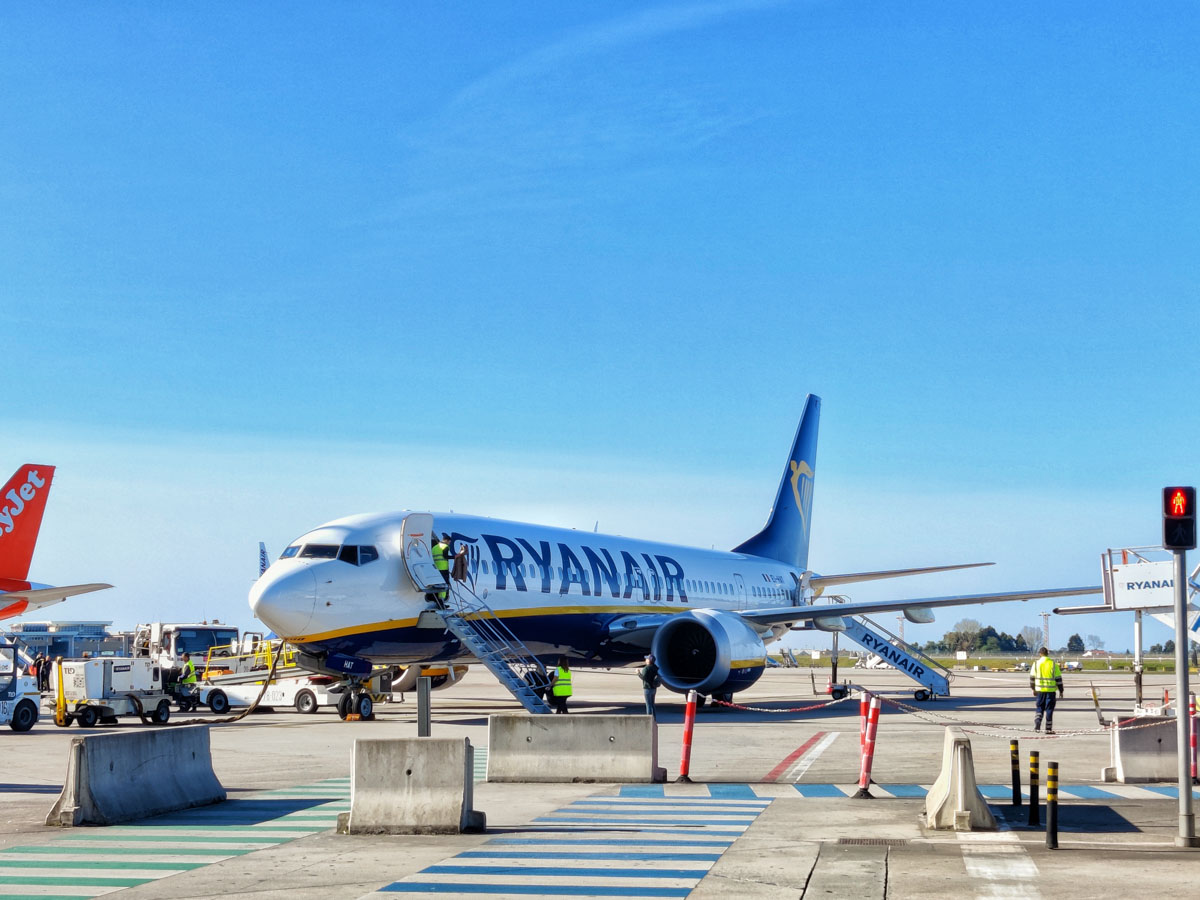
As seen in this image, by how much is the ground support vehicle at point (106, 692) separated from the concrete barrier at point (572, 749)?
13.1 metres

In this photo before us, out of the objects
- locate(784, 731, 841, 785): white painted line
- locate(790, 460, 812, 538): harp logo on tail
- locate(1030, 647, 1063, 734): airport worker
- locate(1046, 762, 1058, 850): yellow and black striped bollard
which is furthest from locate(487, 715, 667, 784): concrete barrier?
locate(790, 460, 812, 538): harp logo on tail

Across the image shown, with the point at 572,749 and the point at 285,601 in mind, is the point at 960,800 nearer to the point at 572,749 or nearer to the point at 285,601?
the point at 572,749

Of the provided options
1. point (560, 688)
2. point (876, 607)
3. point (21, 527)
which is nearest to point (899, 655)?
point (876, 607)

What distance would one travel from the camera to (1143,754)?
14.7 metres

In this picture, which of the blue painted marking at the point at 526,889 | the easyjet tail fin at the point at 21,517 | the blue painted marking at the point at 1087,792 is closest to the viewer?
the blue painted marking at the point at 526,889

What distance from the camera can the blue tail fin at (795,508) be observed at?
43.7 m

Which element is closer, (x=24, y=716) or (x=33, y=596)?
(x=24, y=716)

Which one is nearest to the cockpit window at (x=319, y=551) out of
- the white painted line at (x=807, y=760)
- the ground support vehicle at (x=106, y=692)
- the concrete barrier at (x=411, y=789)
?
the ground support vehicle at (x=106, y=692)

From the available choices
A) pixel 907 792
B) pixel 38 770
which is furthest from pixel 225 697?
pixel 907 792

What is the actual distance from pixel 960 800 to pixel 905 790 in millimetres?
3132

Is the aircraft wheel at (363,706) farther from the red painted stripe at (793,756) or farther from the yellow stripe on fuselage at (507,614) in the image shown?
the red painted stripe at (793,756)

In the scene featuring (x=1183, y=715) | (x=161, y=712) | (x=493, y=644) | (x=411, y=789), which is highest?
(x=493, y=644)

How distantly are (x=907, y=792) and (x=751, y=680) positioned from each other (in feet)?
47.4

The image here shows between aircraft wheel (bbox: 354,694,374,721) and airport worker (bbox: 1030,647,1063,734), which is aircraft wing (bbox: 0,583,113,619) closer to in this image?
aircraft wheel (bbox: 354,694,374,721)
